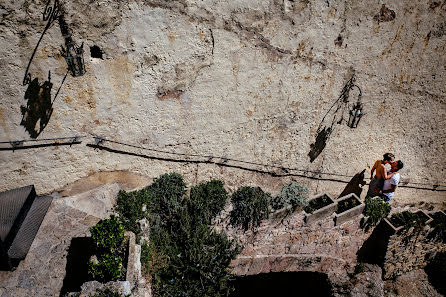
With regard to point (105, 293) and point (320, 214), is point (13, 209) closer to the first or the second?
point (105, 293)

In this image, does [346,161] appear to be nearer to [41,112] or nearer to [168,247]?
[168,247]

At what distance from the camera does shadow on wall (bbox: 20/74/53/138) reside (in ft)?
18.7

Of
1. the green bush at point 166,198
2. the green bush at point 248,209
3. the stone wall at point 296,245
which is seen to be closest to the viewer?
the green bush at point 166,198

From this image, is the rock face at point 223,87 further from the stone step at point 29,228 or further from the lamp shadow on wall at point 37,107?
the stone step at point 29,228

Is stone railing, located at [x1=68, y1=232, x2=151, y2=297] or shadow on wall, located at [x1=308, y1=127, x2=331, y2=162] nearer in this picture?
stone railing, located at [x1=68, y1=232, x2=151, y2=297]

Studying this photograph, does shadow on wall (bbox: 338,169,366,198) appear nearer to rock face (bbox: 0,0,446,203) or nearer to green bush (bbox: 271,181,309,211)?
rock face (bbox: 0,0,446,203)

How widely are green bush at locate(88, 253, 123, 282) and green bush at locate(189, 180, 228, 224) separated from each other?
2069mm

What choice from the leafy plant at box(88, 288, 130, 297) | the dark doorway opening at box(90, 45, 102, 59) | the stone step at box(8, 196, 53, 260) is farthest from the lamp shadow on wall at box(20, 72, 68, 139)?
the leafy plant at box(88, 288, 130, 297)

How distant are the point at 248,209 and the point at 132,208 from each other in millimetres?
2296

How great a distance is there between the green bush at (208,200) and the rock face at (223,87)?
0.37 meters

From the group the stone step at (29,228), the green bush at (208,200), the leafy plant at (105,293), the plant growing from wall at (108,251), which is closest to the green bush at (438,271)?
the green bush at (208,200)

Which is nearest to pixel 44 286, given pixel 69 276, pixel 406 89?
pixel 69 276

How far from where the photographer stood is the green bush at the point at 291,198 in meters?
7.74

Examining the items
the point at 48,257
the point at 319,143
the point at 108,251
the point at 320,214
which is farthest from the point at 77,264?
the point at 319,143
